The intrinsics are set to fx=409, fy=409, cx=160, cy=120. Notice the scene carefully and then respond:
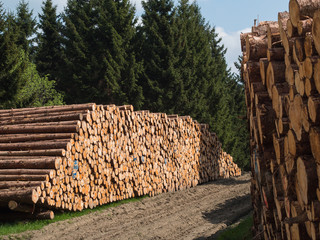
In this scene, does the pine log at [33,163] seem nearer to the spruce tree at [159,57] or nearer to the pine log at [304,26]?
the pine log at [304,26]

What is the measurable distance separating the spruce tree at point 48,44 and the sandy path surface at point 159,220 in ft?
77.3

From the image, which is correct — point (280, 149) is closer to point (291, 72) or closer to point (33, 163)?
point (291, 72)

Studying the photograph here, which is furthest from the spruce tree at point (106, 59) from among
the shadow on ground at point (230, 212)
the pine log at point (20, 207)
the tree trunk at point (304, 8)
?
the tree trunk at point (304, 8)

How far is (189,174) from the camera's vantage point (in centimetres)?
1719

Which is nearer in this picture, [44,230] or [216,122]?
[44,230]

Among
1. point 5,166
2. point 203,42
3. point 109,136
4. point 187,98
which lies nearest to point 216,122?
point 187,98

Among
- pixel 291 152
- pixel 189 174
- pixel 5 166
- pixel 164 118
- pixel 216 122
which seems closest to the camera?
pixel 291 152

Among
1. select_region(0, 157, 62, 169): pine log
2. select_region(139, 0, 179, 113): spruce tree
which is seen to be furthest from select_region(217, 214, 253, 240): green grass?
select_region(139, 0, 179, 113): spruce tree

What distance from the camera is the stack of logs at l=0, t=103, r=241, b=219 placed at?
957cm

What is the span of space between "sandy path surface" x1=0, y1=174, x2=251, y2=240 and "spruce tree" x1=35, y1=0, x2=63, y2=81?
2355 centimetres

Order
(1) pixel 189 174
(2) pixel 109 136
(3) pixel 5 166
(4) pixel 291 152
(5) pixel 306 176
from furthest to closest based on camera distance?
1. (1) pixel 189 174
2. (2) pixel 109 136
3. (3) pixel 5 166
4. (4) pixel 291 152
5. (5) pixel 306 176

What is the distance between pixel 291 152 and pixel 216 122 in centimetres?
2521

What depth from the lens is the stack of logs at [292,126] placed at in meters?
3.36

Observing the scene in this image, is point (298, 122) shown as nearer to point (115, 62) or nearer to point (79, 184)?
point (79, 184)
